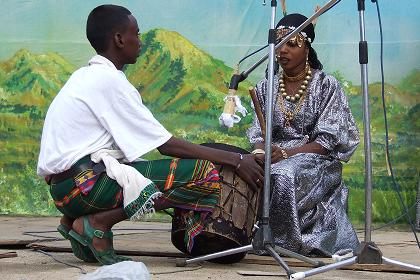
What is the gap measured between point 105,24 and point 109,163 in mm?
679

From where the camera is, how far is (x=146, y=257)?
4.56 m

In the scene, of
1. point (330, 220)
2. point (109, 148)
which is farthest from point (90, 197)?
point (330, 220)

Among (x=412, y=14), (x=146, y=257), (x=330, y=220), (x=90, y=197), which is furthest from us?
(x=412, y=14)

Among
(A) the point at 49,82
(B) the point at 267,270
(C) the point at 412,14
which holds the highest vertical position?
(C) the point at 412,14

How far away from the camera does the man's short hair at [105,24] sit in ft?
13.9

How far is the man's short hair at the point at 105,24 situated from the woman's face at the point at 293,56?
4.02ft

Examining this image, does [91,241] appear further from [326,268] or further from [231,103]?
[326,268]

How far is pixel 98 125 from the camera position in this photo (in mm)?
4090

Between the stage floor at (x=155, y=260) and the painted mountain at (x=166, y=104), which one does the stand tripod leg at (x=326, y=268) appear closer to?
the stage floor at (x=155, y=260)

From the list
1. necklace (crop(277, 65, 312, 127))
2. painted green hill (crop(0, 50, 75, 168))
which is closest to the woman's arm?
necklace (crop(277, 65, 312, 127))

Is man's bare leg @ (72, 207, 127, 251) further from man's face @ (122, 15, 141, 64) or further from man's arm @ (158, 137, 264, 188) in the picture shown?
man's face @ (122, 15, 141, 64)

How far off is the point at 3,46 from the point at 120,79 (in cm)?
375

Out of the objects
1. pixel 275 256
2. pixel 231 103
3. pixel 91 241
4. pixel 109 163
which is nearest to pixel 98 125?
pixel 109 163

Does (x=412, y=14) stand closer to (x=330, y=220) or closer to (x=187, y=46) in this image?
(x=187, y=46)
